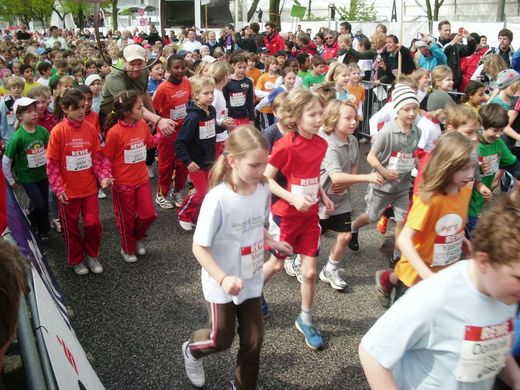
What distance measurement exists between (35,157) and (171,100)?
2.10 metres

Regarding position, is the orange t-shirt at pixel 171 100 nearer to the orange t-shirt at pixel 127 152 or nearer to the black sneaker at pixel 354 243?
the orange t-shirt at pixel 127 152

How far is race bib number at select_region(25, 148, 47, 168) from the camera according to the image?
16.9ft

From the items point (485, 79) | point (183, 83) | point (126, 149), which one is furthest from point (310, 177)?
point (485, 79)

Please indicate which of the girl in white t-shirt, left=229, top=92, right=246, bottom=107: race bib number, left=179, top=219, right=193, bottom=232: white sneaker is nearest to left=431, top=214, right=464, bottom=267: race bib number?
the girl in white t-shirt

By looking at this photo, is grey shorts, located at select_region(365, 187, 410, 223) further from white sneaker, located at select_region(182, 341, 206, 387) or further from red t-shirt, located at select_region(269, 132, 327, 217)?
white sneaker, located at select_region(182, 341, 206, 387)

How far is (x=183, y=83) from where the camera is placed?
6969 millimetres

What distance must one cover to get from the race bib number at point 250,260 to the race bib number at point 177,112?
4284 mm

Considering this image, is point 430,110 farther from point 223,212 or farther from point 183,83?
point 223,212

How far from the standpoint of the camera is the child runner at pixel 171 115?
21.9 ft

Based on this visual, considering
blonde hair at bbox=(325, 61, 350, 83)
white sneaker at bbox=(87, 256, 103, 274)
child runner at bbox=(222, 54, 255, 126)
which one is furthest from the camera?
child runner at bbox=(222, 54, 255, 126)

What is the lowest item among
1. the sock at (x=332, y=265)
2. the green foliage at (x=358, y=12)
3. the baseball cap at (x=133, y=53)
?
the sock at (x=332, y=265)

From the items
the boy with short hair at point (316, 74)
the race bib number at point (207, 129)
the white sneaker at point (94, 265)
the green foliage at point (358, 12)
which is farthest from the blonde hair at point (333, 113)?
the green foliage at point (358, 12)

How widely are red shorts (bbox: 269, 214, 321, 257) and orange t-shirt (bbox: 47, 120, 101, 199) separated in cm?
200

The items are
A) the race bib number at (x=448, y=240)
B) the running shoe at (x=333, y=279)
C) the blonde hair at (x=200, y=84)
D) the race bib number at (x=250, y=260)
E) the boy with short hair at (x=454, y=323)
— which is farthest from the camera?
the blonde hair at (x=200, y=84)
